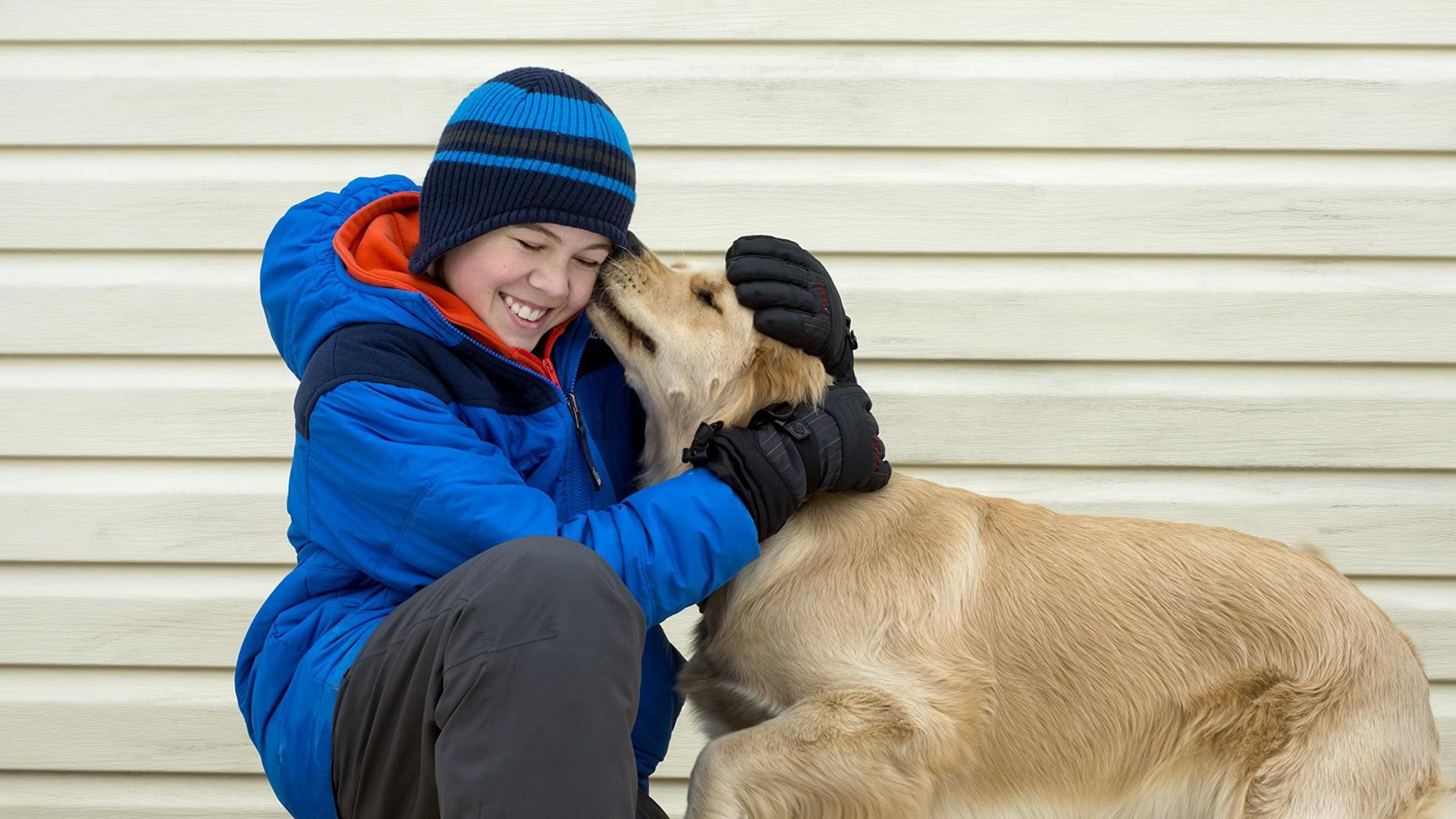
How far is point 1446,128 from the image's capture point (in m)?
2.96

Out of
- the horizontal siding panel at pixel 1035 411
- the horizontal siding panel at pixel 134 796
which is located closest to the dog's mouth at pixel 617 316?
the horizontal siding panel at pixel 1035 411

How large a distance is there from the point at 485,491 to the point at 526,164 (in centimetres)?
55

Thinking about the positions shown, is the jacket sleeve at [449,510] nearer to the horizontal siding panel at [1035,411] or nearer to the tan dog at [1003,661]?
the tan dog at [1003,661]

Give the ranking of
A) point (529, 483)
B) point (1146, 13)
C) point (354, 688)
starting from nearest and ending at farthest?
point (354, 688), point (529, 483), point (1146, 13)

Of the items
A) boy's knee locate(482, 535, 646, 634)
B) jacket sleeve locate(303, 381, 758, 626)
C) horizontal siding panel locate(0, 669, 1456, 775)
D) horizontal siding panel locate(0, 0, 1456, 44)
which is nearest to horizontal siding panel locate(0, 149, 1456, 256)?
horizontal siding panel locate(0, 0, 1456, 44)

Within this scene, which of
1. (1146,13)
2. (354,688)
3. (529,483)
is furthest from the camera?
(1146,13)

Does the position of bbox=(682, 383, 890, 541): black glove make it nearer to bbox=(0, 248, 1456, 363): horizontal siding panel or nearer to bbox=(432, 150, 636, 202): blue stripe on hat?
bbox=(432, 150, 636, 202): blue stripe on hat

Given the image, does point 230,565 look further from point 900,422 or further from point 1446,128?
point 1446,128

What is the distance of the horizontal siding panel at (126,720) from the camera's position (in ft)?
10.1

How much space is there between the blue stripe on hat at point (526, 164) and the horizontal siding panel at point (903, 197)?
Result: 1047mm

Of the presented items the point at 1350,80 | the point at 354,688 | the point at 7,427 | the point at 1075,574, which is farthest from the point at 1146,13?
the point at 7,427

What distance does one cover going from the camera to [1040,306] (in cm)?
300

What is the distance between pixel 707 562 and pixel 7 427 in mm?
2168

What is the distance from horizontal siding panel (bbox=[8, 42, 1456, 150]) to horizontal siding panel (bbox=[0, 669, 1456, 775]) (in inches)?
56.3
